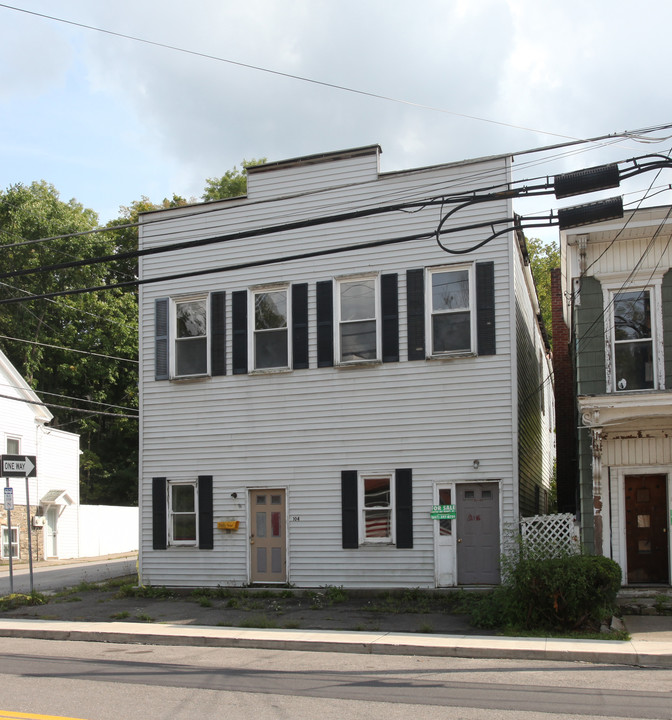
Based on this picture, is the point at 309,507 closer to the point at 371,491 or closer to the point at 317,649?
the point at 371,491

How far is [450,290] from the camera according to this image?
16906 millimetres

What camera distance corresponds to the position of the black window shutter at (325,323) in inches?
694

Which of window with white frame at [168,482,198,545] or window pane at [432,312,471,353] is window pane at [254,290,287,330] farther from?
window with white frame at [168,482,198,545]

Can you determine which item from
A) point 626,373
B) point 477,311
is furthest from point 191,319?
point 626,373

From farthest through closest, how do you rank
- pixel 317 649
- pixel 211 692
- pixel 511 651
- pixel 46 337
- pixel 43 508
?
pixel 46 337 → pixel 43 508 → pixel 317 649 → pixel 511 651 → pixel 211 692

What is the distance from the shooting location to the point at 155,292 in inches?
768

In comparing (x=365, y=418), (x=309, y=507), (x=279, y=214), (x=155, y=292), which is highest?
(x=279, y=214)

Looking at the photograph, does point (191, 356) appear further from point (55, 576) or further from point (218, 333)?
point (55, 576)

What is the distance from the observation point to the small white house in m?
32.9

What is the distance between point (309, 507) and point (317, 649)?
5.70 metres

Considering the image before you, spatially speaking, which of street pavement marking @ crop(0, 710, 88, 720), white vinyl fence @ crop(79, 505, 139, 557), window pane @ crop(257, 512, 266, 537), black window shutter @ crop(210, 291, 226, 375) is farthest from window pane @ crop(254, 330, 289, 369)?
white vinyl fence @ crop(79, 505, 139, 557)

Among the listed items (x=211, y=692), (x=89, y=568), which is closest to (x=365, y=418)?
(x=211, y=692)

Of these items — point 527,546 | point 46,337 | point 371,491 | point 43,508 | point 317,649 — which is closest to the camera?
point 317,649

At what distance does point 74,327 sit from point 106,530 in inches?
466
